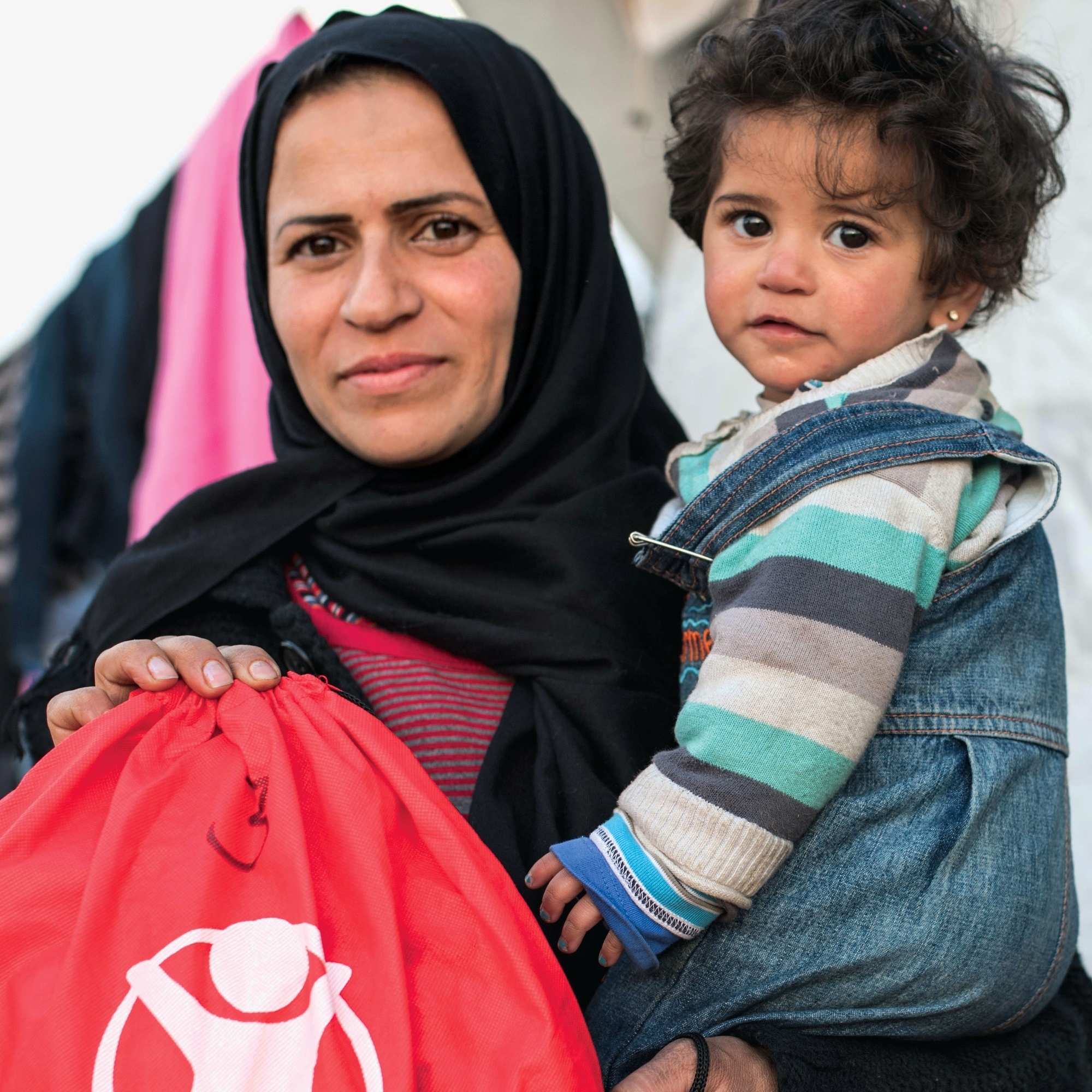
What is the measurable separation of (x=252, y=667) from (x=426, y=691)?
360 mm

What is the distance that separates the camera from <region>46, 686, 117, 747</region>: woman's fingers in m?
1.04

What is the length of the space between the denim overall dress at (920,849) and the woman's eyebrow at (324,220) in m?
0.69

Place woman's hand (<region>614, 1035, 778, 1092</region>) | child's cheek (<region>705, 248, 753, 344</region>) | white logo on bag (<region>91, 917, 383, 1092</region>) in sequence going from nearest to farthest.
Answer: white logo on bag (<region>91, 917, 383, 1092</region>) < woman's hand (<region>614, 1035, 778, 1092</region>) < child's cheek (<region>705, 248, 753, 344</region>)

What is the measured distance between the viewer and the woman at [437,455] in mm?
1341

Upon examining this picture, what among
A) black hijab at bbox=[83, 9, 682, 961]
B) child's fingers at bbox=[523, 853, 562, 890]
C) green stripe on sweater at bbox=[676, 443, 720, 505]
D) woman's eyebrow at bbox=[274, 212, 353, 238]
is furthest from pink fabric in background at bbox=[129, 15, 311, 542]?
child's fingers at bbox=[523, 853, 562, 890]

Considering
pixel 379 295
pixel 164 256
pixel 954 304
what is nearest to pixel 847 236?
pixel 954 304

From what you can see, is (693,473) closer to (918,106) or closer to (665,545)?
(665,545)

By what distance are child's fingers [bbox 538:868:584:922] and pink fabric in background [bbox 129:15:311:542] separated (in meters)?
1.52

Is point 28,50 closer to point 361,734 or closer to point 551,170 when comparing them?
point 551,170

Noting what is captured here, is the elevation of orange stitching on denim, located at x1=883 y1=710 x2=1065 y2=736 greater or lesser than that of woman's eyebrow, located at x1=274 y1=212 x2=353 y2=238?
lesser

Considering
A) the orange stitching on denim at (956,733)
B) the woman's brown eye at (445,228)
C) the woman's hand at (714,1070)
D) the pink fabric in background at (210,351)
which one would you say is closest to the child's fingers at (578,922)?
the woman's hand at (714,1070)

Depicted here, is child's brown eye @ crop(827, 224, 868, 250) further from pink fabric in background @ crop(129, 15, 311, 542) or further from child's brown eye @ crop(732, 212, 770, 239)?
pink fabric in background @ crop(129, 15, 311, 542)

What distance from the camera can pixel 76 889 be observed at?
2.69 ft

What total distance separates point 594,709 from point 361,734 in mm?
382
